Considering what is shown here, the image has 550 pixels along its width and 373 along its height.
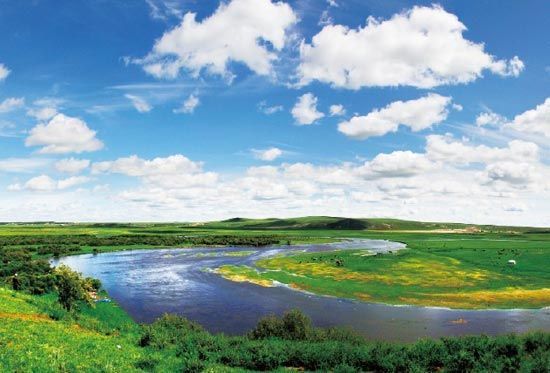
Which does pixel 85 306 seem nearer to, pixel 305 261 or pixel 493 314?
pixel 493 314

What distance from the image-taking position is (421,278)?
82.4 metres

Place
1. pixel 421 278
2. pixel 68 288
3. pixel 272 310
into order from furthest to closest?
pixel 421 278, pixel 272 310, pixel 68 288

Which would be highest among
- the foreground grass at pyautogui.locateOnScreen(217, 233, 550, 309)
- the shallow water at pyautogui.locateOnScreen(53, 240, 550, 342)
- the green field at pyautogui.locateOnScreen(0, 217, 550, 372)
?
the green field at pyautogui.locateOnScreen(0, 217, 550, 372)

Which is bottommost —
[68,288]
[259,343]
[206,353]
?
[259,343]

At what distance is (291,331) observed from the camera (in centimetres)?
3941

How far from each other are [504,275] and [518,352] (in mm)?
59644

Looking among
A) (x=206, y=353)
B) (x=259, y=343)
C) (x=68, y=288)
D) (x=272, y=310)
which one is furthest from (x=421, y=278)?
(x=206, y=353)

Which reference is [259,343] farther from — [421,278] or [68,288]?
[421,278]

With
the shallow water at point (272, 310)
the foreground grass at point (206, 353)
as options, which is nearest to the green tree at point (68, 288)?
the shallow water at point (272, 310)

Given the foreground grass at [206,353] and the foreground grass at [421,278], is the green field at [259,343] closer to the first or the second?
the foreground grass at [206,353]

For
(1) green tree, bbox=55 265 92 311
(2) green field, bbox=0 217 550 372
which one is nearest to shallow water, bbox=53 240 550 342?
(2) green field, bbox=0 217 550 372

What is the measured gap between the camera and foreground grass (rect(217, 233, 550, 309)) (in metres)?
66.3

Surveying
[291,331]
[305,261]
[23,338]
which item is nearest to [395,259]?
[305,261]

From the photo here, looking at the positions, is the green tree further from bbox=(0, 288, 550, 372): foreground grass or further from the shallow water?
bbox=(0, 288, 550, 372): foreground grass
